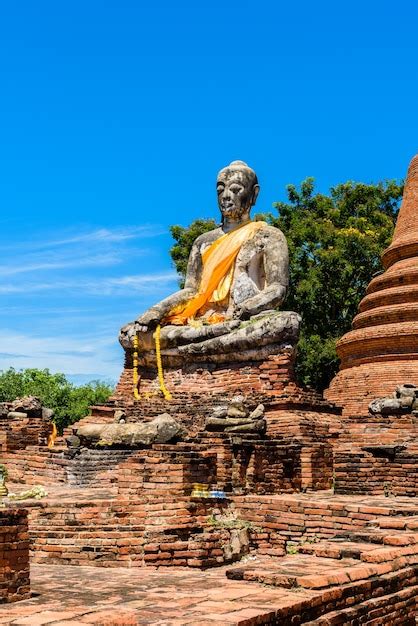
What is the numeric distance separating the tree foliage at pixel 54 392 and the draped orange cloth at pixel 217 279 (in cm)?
1641

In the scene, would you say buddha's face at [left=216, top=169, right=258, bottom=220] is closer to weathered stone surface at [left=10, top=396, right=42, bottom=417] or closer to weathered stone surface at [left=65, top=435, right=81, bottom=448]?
weathered stone surface at [left=10, top=396, right=42, bottom=417]

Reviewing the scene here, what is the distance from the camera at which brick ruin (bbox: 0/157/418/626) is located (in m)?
5.13

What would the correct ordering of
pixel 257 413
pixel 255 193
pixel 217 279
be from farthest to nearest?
1. pixel 255 193
2. pixel 217 279
3. pixel 257 413

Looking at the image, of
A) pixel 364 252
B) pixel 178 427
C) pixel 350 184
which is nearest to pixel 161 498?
pixel 178 427

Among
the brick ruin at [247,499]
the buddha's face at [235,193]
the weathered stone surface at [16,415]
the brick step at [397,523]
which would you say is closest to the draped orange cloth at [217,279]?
the buddha's face at [235,193]

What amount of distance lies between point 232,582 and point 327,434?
7.07 metres

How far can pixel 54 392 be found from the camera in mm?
31922

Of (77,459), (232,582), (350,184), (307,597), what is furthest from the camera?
(350,184)

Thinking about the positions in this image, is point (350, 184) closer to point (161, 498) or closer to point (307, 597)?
point (161, 498)

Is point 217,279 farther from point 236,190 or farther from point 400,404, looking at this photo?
point 400,404

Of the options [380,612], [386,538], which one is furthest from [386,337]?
[380,612]

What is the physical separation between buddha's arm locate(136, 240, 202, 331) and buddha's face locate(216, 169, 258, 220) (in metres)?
1.02

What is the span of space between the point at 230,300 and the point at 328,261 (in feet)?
36.7

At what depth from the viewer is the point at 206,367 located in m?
14.0
